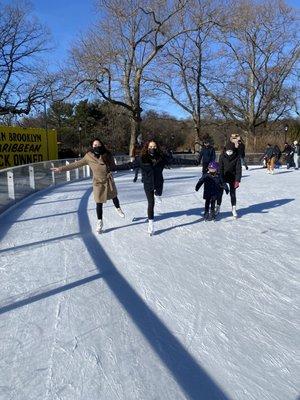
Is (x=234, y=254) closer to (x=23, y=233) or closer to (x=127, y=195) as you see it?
(x=23, y=233)

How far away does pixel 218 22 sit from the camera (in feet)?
96.8

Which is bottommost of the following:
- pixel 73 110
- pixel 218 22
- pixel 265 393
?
pixel 265 393

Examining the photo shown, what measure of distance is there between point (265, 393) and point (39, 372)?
1.38 meters

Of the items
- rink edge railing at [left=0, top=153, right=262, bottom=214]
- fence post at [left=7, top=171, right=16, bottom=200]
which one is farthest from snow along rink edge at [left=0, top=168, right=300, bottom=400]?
fence post at [left=7, top=171, right=16, bottom=200]

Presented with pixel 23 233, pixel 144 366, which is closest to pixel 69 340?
pixel 144 366

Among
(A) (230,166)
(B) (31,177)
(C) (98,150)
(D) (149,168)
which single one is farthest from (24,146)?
(D) (149,168)

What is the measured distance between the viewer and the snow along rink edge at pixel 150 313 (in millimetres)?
2697

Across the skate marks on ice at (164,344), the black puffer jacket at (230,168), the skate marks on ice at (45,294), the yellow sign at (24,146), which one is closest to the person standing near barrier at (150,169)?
the black puffer jacket at (230,168)

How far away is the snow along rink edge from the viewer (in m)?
2.70

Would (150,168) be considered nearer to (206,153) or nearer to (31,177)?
(206,153)

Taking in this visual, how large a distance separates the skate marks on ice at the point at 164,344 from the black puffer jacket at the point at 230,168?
11.5 ft

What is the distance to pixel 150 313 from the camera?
370cm

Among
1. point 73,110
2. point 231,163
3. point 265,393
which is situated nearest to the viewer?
point 265,393

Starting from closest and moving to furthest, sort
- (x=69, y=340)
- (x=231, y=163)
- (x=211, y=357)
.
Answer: (x=211, y=357)
(x=69, y=340)
(x=231, y=163)
